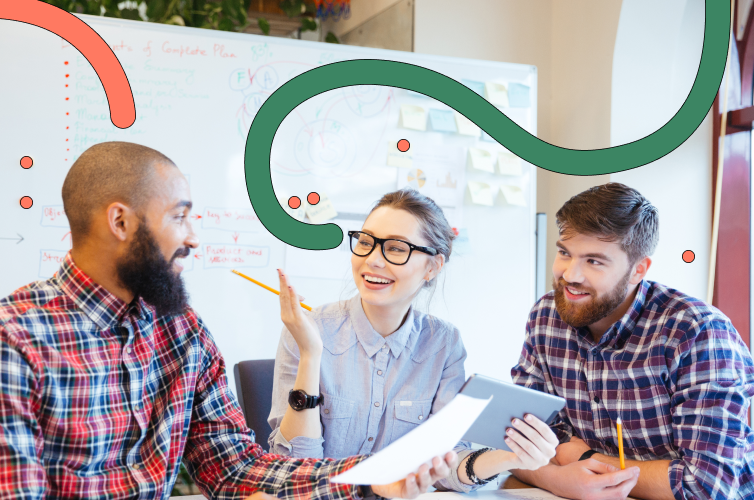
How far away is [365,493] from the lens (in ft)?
4.01

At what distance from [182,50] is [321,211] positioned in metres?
0.83

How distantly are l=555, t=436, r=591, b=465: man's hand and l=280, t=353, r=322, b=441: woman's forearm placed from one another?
552mm

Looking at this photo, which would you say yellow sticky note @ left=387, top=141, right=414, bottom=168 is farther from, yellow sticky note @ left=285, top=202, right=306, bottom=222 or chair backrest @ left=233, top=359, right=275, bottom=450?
chair backrest @ left=233, top=359, right=275, bottom=450

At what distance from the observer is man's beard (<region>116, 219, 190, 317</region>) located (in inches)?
46.4

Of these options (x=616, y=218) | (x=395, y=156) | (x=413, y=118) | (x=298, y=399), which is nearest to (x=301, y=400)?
(x=298, y=399)

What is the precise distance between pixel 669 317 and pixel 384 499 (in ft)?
2.49

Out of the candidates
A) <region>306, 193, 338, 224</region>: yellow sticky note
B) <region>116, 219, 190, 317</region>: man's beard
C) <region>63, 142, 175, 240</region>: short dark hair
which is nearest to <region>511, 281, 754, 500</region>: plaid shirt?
<region>116, 219, 190, 317</region>: man's beard

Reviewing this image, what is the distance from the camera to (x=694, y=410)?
1373 mm

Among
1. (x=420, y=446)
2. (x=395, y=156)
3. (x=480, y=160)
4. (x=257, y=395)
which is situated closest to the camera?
(x=420, y=446)

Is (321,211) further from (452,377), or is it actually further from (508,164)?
(452,377)

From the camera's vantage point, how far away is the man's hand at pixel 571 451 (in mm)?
1490

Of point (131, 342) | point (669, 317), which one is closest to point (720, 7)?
point (669, 317)

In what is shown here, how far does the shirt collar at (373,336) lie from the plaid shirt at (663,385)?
30cm

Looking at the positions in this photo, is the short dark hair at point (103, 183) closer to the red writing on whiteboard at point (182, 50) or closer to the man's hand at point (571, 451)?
the man's hand at point (571, 451)
